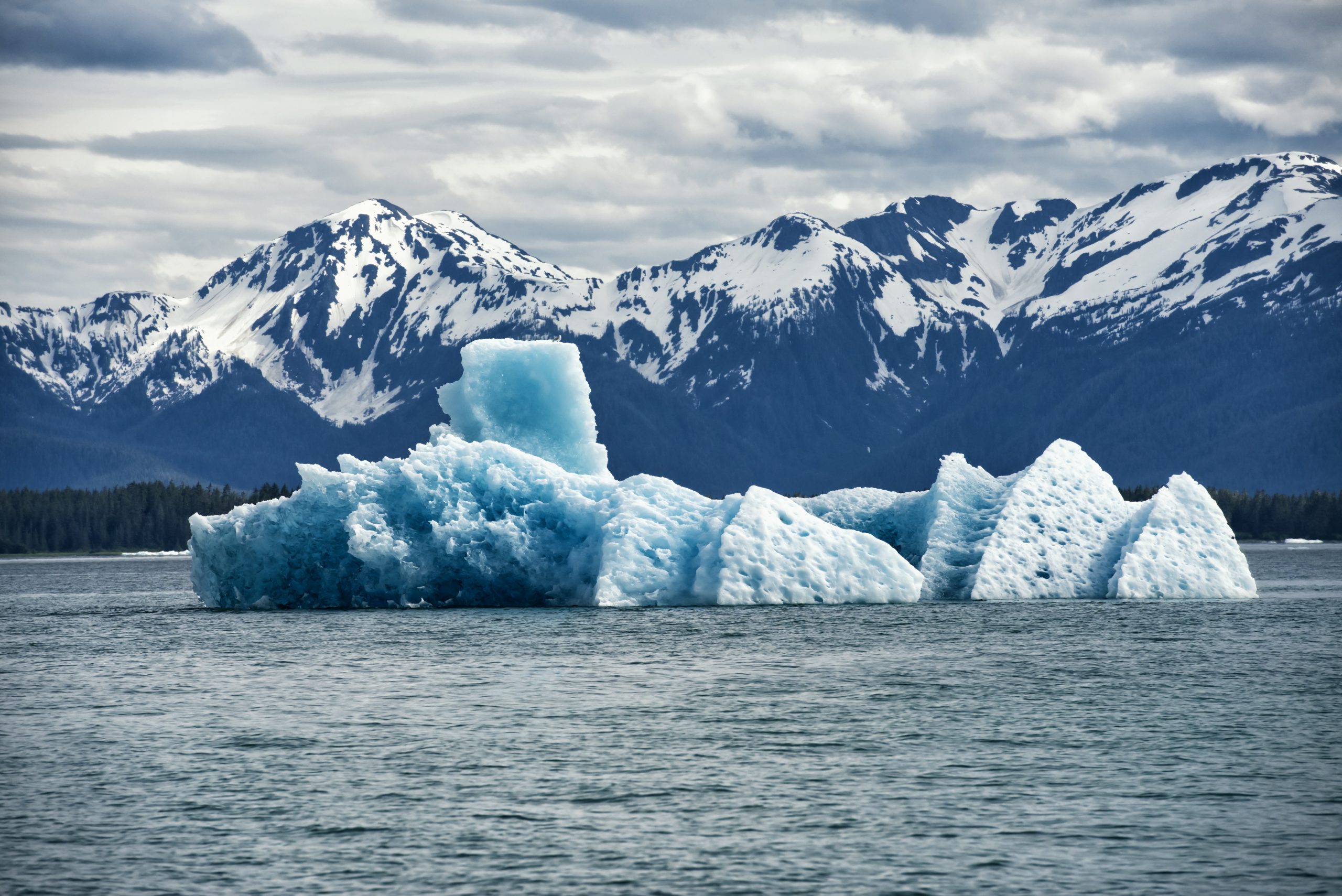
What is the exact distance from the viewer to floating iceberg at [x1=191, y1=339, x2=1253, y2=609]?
43.2 meters

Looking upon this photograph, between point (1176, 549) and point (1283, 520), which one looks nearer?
point (1176, 549)

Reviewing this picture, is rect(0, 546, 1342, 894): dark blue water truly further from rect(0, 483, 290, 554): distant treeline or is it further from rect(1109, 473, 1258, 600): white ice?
rect(0, 483, 290, 554): distant treeline

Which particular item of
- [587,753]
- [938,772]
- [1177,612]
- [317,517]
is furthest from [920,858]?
[1177,612]

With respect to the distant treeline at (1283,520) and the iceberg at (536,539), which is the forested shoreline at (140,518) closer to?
the distant treeline at (1283,520)

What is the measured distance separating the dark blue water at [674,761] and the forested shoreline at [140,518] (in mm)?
113867

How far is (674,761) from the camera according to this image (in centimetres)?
2336

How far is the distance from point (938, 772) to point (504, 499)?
23.1m

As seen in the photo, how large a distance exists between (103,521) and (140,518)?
3.55 metres

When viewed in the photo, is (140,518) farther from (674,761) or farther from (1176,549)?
(674,761)

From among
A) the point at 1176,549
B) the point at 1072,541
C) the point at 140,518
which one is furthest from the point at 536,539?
the point at 140,518

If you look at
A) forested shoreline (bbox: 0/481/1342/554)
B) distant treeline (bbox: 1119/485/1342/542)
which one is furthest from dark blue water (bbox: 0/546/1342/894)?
distant treeline (bbox: 1119/485/1342/542)

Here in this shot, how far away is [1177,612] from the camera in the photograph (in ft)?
158

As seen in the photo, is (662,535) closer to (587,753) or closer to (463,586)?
(463,586)

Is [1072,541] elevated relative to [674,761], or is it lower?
elevated
